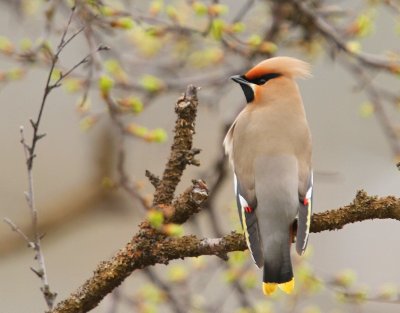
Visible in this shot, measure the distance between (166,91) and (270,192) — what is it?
5.57ft

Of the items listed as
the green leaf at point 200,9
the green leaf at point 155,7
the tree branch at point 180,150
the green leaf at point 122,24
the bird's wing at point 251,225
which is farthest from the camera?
the green leaf at point 155,7

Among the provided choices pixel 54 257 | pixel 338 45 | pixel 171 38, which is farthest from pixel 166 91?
pixel 54 257

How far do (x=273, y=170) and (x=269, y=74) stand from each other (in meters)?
0.63

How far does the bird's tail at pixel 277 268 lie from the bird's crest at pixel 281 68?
0.86m

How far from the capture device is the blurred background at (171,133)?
14.3 ft

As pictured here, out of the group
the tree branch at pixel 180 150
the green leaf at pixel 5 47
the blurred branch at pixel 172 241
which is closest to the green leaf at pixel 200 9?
the green leaf at pixel 5 47

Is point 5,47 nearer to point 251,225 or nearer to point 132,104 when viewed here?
point 132,104

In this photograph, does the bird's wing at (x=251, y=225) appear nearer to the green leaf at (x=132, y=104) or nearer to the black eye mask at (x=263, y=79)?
the black eye mask at (x=263, y=79)

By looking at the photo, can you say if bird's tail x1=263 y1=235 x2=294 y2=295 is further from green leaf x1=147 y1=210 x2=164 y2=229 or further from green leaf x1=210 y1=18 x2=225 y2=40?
green leaf x1=210 y1=18 x2=225 y2=40

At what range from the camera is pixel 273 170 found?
3.29 metres

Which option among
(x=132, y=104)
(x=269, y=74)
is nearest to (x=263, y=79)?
(x=269, y=74)

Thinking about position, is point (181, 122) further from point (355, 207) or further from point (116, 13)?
point (116, 13)

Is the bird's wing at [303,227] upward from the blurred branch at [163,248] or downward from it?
downward

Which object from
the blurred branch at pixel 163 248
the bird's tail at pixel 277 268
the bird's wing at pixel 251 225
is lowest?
the bird's tail at pixel 277 268
